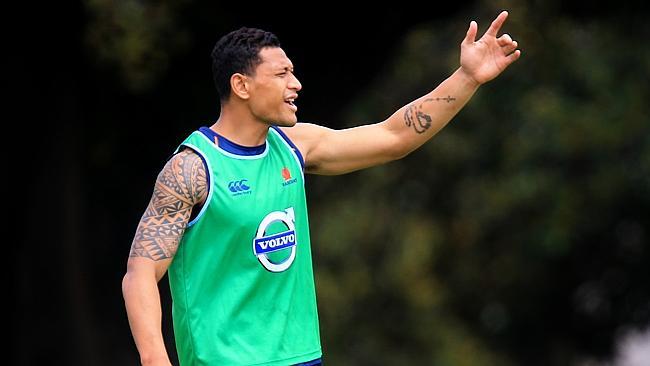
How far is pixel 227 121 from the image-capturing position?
6.32 meters

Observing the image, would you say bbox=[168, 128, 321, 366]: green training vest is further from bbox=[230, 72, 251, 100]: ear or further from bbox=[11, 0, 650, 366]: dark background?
bbox=[11, 0, 650, 366]: dark background

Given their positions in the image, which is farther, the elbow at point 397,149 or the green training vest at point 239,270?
the elbow at point 397,149

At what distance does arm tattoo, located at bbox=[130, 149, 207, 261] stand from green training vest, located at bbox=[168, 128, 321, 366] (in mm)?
75

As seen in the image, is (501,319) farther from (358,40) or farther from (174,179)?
(174,179)

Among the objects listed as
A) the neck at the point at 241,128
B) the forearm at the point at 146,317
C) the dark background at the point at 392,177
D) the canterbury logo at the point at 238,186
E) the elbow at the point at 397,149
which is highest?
the dark background at the point at 392,177

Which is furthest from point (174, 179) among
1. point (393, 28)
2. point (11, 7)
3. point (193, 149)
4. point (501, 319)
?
point (501, 319)

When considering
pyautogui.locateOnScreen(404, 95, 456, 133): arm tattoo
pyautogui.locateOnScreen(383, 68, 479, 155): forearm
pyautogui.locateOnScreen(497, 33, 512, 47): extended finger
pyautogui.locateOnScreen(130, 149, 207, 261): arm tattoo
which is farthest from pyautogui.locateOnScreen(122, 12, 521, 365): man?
pyautogui.locateOnScreen(404, 95, 456, 133): arm tattoo

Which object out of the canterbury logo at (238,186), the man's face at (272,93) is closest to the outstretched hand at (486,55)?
the man's face at (272,93)

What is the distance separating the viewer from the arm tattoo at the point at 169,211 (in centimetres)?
604

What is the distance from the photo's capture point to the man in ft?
19.9

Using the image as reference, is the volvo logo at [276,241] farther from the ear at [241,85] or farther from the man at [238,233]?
the ear at [241,85]

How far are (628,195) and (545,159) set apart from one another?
1304mm

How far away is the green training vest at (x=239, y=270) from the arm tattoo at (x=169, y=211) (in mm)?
75

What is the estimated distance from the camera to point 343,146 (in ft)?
22.0
